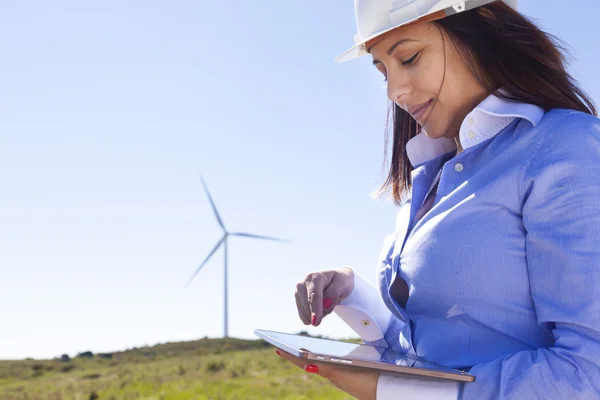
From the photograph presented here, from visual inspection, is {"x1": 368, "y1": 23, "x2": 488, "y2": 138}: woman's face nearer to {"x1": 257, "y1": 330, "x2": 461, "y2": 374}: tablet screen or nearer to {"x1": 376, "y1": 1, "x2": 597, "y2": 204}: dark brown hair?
{"x1": 376, "y1": 1, "x2": 597, "y2": 204}: dark brown hair

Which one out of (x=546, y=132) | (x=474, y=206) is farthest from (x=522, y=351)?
(x=546, y=132)

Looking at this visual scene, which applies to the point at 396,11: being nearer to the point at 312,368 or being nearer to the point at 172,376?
the point at 312,368

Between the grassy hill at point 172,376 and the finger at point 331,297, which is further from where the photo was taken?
the grassy hill at point 172,376

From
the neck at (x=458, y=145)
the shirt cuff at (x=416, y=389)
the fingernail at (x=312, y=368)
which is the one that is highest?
the neck at (x=458, y=145)

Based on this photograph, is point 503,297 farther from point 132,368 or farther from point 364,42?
point 132,368

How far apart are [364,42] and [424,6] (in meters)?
0.28

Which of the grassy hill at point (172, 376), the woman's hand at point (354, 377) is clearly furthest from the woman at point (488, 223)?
the grassy hill at point (172, 376)

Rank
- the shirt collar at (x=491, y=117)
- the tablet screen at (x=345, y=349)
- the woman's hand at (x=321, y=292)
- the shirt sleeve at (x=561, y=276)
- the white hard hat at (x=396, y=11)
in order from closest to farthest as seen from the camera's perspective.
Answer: the shirt sleeve at (x=561, y=276) → the tablet screen at (x=345, y=349) → the shirt collar at (x=491, y=117) → the white hard hat at (x=396, y=11) → the woman's hand at (x=321, y=292)

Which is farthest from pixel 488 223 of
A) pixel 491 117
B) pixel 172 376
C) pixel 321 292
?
pixel 172 376

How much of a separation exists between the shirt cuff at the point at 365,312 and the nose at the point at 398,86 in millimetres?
965

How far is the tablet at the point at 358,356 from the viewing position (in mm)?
2189

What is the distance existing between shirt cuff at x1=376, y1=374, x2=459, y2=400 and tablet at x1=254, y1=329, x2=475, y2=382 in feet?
0.10

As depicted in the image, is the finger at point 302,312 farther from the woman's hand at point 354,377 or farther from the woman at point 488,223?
the woman's hand at point 354,377

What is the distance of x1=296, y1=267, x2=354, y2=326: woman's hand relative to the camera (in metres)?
2.99
